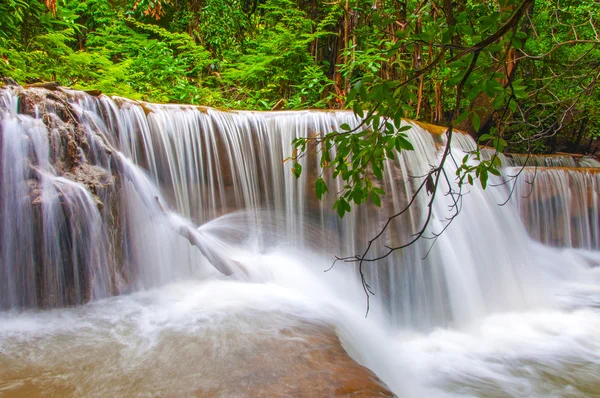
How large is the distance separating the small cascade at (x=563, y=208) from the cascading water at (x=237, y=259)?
3.79 feet

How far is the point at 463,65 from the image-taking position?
4.67 feet

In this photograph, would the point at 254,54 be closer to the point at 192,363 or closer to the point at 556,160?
the point at 556,160

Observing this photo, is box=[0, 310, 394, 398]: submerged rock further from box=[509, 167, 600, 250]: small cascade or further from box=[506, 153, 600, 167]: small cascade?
box=[506, 153, 600, 167]: small cascade

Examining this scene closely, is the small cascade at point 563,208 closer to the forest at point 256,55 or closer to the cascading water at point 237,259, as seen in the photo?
the cascading water at point 237,259

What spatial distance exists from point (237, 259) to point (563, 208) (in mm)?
7205

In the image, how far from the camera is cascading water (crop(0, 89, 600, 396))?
332 cm

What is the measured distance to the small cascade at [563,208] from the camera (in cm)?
867

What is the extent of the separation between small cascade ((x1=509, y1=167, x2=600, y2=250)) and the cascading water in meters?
1.15

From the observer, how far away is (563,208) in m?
8.74

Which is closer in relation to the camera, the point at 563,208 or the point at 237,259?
the point at 237,259

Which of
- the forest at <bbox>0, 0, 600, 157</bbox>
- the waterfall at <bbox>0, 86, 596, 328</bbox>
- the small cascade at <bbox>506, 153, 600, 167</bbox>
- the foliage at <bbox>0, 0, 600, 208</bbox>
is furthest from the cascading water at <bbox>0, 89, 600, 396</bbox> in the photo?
the small cascade at <bbox>506, 153, 600, 167</bbox>

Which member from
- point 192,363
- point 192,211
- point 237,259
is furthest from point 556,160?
point 192,363

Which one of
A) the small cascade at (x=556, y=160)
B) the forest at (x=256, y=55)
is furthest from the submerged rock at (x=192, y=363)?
the small cascade at (x=556, y=160)

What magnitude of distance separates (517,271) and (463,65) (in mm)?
6329
